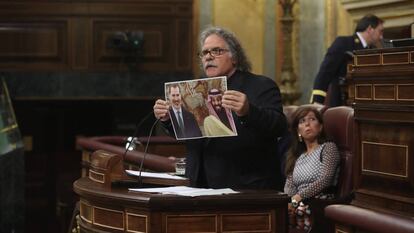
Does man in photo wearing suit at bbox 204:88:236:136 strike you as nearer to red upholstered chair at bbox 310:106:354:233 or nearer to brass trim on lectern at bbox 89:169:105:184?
brass trim on lectern at bbox 89:169:105:184

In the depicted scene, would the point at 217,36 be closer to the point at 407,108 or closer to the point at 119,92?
the point at 407,108

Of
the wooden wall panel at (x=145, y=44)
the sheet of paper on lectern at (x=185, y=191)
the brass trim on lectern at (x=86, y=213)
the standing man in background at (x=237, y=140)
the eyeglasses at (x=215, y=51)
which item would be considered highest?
the wooden wall panel at (x=145, y=44)

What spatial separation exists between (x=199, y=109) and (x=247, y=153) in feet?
1.01

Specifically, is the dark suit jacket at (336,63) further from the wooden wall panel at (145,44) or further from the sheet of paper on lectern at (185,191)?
the sheet of paper on lectern at (185,191)

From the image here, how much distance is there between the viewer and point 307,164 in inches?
187

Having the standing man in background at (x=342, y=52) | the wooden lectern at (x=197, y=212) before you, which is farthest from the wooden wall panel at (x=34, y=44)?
the wooden lectern at (x=197, y=212)

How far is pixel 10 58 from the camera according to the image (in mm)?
9930

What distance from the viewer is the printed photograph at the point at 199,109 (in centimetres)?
348

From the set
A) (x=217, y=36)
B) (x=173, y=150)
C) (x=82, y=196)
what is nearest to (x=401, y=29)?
(x=173, y=150)

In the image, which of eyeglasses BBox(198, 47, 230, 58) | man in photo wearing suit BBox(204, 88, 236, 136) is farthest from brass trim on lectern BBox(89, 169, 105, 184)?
eyeglasses BBox(198, 47, 230, 58)

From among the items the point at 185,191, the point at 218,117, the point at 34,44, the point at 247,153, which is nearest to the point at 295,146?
the point at 247,153

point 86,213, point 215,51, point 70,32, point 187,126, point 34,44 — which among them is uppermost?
point 70,32

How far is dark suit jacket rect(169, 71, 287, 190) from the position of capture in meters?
3.68

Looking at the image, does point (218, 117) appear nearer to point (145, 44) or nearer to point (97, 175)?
point (97, 175)
